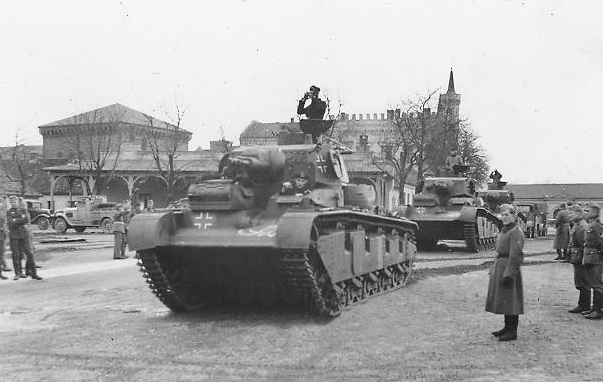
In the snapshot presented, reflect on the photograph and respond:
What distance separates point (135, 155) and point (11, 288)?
164 feet

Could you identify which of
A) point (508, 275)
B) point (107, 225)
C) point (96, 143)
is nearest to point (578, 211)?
point (508, 275)

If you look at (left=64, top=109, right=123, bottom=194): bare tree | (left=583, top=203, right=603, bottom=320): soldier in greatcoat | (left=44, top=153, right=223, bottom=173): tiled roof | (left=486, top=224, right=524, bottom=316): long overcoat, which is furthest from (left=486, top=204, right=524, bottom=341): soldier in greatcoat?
(left=64, top=109, right=123, bottom=194): bare tree

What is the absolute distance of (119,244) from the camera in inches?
813

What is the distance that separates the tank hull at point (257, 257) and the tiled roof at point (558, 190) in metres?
106

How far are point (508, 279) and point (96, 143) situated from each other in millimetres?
57499

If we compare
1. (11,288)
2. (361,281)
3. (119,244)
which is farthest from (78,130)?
(361,281)

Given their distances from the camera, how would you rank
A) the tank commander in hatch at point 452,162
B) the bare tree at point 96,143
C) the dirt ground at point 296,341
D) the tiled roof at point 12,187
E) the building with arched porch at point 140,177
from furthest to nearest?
the tiled roof at point 12,187
the bare tree at point 96,143
the building with arched porch at point 140,177
the tank commander in hatch at point 452,162
the dirt ground at point 296,341

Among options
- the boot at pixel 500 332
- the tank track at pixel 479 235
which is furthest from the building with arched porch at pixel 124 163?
the boot at pixel 500 332

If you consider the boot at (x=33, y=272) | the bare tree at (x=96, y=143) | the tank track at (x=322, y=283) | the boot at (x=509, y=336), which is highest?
the bare tree at (x=96, y=143)

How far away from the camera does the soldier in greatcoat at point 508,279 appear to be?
27.0 feet

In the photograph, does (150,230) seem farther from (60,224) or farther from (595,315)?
(60,224)

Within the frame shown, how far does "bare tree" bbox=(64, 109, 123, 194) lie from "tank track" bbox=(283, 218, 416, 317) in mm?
42754

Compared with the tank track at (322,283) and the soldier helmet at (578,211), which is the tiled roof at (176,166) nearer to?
the tank track at (322,283)

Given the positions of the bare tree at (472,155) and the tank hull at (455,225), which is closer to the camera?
the tank hull at (455,225)
